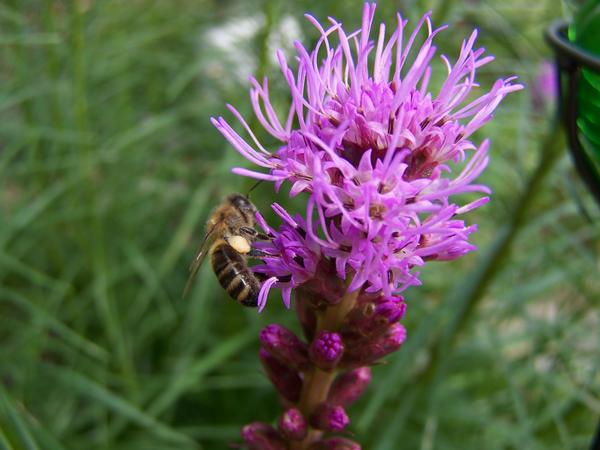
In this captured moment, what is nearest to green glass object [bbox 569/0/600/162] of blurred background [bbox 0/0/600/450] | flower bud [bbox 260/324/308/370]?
flower bud [bbox 260/324/308/370]

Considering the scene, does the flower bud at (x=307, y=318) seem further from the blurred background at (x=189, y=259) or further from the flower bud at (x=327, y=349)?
the blurred background at (x=189, y=259)

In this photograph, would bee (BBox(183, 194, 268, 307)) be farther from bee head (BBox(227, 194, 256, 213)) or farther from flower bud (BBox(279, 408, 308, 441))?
flower bud (BBox(279, 408, 308, 441))

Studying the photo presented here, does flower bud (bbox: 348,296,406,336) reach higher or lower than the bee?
lower

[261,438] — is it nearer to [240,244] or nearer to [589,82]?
[240,244]

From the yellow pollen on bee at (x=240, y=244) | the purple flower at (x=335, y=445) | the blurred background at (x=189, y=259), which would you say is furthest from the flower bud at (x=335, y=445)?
the blurred background at (x=189, y=259)

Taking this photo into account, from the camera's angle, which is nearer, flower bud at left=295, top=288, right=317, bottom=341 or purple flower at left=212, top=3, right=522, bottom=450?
purple flower at left=212, top=3, right=522, bottom=450

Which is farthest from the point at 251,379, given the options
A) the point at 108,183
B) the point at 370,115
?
the point at 370,115
